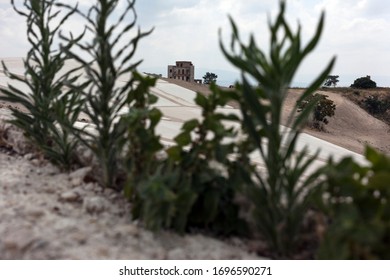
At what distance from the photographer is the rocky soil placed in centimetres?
162

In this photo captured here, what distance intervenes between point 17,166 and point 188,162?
54.2 inches

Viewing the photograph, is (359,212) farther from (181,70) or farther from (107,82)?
(181,70)

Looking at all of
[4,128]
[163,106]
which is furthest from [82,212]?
[163,106]

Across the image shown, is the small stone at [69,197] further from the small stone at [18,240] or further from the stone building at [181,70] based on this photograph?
the stone building at [181,70]

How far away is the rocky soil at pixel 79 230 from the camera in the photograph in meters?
1.62

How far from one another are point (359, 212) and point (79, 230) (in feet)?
3.40

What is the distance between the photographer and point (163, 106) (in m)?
7.60

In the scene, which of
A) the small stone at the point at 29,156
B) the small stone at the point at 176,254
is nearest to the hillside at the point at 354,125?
the small stone at the point at 29,156

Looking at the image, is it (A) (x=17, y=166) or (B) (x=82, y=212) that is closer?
(B) (x=82, y=212)

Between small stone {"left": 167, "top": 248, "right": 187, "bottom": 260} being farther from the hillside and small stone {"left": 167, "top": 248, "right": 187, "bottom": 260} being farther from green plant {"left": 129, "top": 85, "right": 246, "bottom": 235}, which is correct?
the hillside

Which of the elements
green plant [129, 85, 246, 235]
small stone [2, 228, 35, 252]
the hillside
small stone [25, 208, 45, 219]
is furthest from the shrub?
small stone [2, 228, 35, 252]

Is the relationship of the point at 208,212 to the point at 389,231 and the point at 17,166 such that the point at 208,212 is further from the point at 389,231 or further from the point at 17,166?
the point at 17,166

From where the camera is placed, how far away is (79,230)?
1771mm

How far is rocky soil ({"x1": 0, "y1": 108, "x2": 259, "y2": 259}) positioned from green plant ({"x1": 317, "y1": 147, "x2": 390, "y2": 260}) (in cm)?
37
